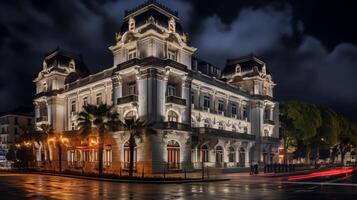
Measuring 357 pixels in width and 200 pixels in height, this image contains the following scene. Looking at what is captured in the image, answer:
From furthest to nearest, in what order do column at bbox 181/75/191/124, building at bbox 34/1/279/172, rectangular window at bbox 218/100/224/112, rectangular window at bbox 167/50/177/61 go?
rectangular window at bbox 218/100/224/112, column at bbox 181/75/191/124, rectangular window at bbox 167/50/177/61, building at bbox 34/1/279/172

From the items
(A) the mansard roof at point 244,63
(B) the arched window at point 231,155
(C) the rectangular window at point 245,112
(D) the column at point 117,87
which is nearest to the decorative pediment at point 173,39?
(D) the column at point 117,87

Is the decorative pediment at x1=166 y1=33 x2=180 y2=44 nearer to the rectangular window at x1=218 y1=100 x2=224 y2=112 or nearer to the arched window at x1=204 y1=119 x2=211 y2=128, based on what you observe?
the arched window at x1=204 y1=119 x2=211 y2=128

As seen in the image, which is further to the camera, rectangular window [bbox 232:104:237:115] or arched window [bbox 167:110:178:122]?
rectangular window [bbox 232:104:237:115]

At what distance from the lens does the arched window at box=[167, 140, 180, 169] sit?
48375mm

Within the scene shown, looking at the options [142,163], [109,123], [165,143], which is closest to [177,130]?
[165,143]

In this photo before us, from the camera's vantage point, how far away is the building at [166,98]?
155 feet

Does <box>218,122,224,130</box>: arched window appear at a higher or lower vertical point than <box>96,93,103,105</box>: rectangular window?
lower

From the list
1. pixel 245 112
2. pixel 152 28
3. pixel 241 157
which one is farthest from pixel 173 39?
pixel 241 157

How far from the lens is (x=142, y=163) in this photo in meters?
46.2

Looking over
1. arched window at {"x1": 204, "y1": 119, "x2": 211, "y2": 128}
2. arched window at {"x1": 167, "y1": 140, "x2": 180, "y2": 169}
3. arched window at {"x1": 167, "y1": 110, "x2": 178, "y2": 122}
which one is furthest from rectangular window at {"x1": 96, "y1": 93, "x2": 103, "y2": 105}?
arched window at {"x1": 204, "y1": 119, "x2": 211, "y2": 128}

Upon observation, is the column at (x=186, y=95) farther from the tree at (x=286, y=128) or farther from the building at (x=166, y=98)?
the tree at (x=286, y=128)

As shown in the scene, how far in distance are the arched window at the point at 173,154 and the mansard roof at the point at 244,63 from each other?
90.3 ft

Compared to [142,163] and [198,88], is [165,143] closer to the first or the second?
[142,163]

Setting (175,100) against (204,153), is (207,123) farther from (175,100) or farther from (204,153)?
(175,100)
